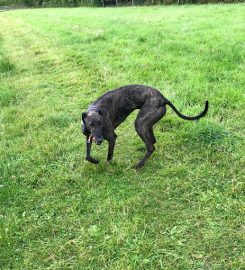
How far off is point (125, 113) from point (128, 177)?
0.94m

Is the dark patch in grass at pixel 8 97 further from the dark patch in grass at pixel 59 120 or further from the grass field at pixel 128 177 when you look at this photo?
the dark patch in grass at pixel 59 120

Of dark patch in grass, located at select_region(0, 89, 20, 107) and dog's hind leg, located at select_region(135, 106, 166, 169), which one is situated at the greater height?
dog's hind leg, located at select_region(135, 106, 166, 169)

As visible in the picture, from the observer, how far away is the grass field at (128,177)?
147 inches

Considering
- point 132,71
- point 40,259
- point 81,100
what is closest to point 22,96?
point 81,100

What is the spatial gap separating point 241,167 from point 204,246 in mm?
1575

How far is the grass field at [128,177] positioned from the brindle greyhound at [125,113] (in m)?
0.43

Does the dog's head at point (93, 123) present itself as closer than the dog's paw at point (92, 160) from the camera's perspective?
Yes

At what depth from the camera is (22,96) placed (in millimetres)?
8375

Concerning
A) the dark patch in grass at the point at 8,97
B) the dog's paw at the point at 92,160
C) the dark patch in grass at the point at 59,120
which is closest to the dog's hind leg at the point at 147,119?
the dog's paw at the point at 92,160

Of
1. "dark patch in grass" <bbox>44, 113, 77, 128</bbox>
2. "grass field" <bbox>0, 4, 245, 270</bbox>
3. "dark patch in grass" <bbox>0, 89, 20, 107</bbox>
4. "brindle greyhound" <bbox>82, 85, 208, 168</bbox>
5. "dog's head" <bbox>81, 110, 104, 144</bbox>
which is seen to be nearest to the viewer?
"grass field" <bbox>0, 4, 245, 270</bbox>

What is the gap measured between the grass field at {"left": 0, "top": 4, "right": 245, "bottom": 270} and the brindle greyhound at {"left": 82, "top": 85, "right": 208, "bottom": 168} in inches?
17.1

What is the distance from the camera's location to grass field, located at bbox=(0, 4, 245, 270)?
3738 millimetres

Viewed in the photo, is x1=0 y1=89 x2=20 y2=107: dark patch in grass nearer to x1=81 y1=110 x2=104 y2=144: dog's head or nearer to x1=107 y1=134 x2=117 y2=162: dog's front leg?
x1=107 y1=134 x2=117 y2=162: dog's front leg

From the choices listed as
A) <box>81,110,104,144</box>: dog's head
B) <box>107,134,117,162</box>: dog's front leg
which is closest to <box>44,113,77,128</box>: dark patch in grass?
<box>107,134,117,162</box>: dog's front leg
